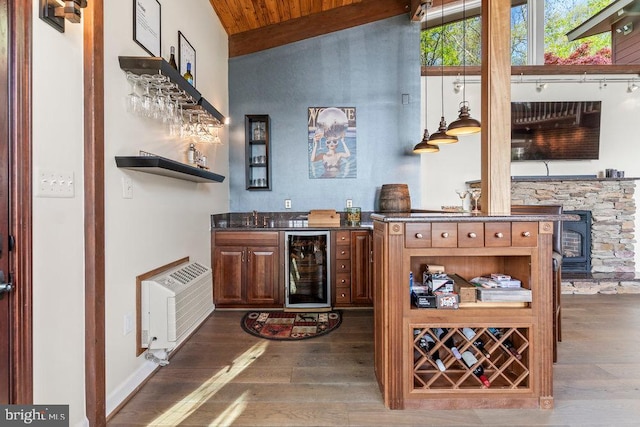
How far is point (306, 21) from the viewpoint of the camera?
153 inches

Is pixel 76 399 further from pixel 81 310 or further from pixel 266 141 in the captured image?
pixel 266 141

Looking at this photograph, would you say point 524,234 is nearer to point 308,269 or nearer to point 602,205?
point 308,269

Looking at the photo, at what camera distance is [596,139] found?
4.24 m

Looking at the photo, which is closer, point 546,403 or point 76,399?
point 76,399

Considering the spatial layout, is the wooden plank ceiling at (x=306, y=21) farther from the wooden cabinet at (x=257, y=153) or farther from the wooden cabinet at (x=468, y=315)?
the wooden cabinet at (x=468, y=315)

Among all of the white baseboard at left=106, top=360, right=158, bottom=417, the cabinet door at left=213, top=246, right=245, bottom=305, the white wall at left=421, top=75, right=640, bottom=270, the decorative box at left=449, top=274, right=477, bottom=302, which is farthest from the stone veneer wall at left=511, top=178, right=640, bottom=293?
the white baseboard at left=106, top=360, right=158, bottom=417

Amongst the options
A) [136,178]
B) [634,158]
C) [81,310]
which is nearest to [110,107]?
[136,178]

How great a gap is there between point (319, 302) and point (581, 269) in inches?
142

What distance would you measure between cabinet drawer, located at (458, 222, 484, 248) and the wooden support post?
0.36m

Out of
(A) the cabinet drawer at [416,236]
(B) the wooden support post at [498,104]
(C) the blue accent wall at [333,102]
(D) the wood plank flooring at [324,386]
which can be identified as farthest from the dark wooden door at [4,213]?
(C) the blue accent wall at [333,102]

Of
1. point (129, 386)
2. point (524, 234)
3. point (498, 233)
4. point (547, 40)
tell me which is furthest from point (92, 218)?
point (547, 40)

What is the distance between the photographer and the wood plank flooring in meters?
1.64

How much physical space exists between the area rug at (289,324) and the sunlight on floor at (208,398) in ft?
1.43

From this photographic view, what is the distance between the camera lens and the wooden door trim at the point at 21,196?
1.17 meters
